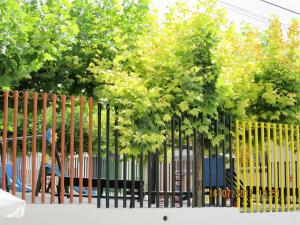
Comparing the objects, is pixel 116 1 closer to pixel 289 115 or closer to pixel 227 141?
pixel 227 141

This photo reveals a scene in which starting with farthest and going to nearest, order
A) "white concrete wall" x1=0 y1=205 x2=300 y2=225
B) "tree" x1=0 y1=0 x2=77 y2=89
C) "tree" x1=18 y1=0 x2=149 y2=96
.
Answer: "tree" x1=18 y1=0 x2=149 y2=96 < "tree" x1=0 y1=0 x2=77 y2=89 < "white concrete wall" x1=0 y1=205 x2=300 y2=225

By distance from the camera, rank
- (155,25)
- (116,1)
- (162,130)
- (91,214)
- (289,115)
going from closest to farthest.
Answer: (91,214), (162,130), (155,25), (116,1), (289,115)

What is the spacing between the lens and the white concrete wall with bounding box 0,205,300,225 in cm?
833

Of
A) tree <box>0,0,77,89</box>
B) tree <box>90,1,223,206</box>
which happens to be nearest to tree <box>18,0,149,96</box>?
tree <box>0,0,77,89</box>

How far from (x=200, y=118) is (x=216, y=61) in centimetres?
110

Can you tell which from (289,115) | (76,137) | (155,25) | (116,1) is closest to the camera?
(155,25)

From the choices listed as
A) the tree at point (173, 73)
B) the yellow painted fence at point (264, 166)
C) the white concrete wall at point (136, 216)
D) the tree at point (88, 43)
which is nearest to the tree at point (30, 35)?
the tree at point (88, 43)

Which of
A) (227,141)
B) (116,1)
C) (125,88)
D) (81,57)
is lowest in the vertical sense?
(227,141)

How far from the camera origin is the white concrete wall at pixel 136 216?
27.3 feet

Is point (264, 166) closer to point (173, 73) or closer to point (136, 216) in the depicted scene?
point (173, 73)

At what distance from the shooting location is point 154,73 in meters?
10.3

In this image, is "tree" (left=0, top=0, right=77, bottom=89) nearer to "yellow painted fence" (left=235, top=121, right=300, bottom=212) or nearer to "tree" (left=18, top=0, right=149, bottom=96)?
"tree" (left=18, top=0, right=149, bottom=96)

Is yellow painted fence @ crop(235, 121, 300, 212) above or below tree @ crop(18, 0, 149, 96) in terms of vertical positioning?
below

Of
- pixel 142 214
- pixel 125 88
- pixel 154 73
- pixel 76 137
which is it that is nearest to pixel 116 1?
pixel 154 73
